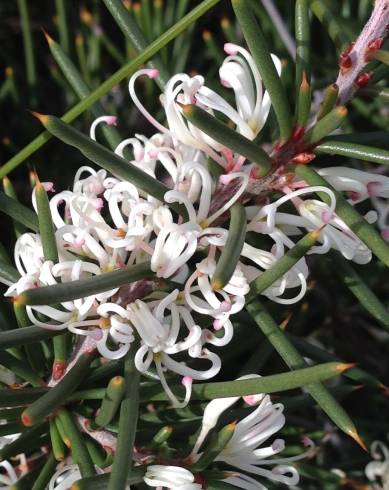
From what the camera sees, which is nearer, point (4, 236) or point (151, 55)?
point (151, 55)

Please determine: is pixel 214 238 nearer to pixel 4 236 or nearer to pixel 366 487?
pixel 366 487

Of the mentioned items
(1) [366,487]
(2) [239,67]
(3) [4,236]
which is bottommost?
(1) [366,487]

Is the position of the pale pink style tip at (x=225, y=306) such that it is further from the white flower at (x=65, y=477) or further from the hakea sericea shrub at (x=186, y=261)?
the white flower at (x=65, y=477)

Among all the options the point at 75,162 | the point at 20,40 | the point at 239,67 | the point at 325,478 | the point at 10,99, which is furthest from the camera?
the point at 20,40

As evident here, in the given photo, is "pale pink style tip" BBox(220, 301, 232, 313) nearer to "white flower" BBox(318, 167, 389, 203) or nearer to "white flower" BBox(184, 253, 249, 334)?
"white flower" BBox(184, 253, 249, 334)

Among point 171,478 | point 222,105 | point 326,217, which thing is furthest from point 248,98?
point 171,478

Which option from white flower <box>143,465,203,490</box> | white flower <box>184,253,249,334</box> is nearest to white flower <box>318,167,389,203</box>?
white flower <box>184,253,249,334</box>

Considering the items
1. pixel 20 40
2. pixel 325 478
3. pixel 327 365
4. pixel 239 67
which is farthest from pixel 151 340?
pixel 20 40

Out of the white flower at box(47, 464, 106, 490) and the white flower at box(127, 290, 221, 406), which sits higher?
the white flower at box(127, 290, 221, 406)
